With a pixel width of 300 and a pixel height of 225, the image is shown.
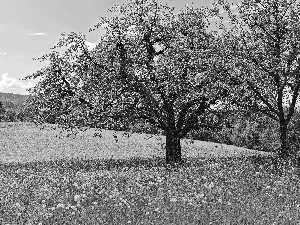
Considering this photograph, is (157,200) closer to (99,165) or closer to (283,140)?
(99,165)

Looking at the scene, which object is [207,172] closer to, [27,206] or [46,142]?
[27,206]

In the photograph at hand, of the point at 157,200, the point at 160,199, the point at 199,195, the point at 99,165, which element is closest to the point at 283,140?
the point at 99,165

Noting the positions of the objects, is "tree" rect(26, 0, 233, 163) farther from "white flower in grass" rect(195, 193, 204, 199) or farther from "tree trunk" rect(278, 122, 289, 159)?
"white flower in grass" rect(195, 193, 204, 199)

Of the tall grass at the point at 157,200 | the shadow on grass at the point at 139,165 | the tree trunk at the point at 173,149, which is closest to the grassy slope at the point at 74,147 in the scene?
the tree trunk at the point at 173,149

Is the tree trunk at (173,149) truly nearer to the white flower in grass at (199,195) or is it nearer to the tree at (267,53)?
the tree at (267,53)

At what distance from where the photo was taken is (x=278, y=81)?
22031 millimetres

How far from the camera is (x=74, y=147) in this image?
145 feet

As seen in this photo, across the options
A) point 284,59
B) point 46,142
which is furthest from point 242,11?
point 46,142

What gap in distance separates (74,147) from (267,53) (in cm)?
2750

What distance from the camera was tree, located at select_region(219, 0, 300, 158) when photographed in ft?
69.2

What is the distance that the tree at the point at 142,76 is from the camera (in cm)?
2222

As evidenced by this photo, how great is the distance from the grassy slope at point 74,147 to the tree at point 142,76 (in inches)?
499

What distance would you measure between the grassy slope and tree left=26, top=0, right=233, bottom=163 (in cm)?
1269

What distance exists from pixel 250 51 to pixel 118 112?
784 cm
